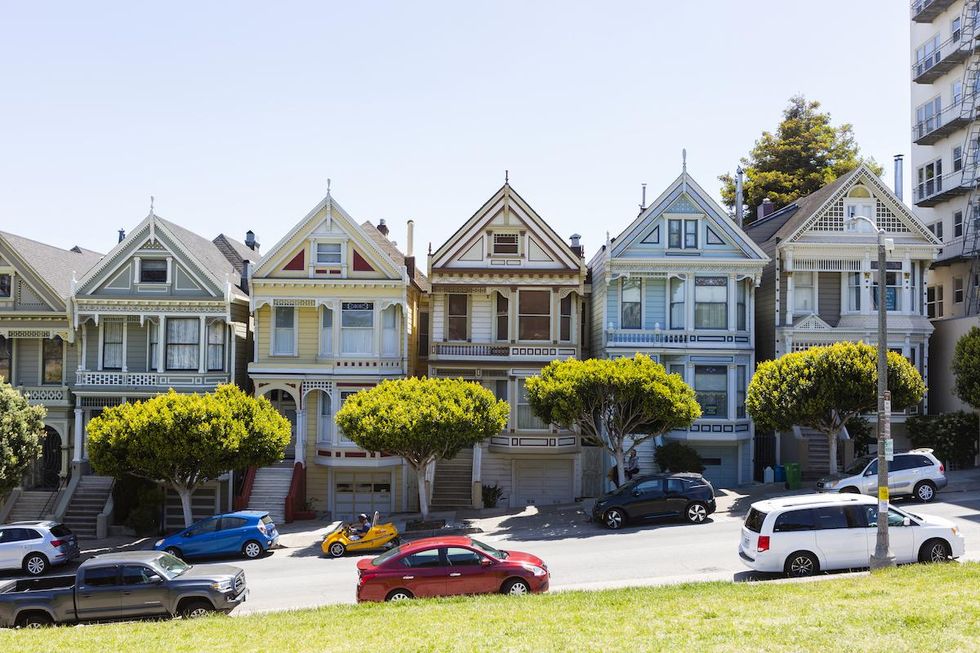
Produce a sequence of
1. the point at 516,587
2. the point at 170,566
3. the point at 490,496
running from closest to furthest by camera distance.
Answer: the point at 516,587 → the point at 170,566 → the point at 490,496

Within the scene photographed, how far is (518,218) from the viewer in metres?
35.1

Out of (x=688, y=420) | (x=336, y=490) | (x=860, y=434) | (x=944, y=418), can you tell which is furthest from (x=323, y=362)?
(x=944, y=418)

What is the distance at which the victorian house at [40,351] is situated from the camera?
3466 centimetres

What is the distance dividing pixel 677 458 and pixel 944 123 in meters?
22.6

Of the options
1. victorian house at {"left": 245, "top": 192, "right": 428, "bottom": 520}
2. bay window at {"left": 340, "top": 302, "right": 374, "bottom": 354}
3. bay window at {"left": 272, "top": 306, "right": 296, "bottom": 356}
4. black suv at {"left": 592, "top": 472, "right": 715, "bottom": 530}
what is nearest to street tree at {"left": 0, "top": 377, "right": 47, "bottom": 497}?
victorian house at {"left": 245, "top": 192, "right": 428, "bottom": 520}

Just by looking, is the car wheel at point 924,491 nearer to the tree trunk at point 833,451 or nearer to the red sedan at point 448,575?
the tree trunk at point 833,451

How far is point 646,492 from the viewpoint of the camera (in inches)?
1048

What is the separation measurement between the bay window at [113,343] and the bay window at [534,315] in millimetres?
16325

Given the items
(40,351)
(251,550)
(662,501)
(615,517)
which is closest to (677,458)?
(662,501)

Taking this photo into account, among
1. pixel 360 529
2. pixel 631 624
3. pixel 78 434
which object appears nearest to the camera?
pixel 631 624

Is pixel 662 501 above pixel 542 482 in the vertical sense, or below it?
above

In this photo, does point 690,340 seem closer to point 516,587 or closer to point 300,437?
point 300,437

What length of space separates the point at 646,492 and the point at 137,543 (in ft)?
57.4

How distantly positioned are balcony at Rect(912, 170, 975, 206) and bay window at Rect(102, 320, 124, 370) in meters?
37.8
